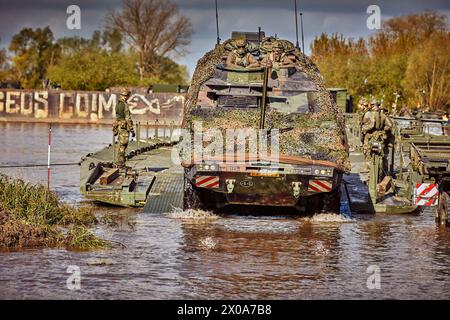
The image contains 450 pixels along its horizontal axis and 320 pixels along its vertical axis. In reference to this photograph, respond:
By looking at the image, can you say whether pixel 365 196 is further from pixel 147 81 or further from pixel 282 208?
pixel 147 81

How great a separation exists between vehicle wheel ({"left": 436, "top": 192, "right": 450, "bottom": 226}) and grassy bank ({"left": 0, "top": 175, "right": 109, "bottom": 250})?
584 cm

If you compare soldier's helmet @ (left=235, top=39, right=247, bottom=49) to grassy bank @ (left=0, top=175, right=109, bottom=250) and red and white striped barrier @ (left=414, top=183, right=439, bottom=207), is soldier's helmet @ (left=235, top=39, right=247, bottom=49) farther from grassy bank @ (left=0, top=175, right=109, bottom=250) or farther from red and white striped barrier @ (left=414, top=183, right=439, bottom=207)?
grassy bank @ (left=0, top=175, right=109, bottom=250)

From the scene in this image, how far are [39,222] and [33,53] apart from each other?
91.9 meters

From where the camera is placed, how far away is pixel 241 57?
22750mm

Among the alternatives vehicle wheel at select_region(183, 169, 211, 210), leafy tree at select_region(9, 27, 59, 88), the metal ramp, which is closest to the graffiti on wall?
leafy tree at select_region(9, 27, 59, 88)

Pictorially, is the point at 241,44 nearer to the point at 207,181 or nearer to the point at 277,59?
the point at 277,59

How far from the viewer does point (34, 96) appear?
6700 centimetres

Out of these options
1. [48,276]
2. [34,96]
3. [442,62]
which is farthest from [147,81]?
[48,276]

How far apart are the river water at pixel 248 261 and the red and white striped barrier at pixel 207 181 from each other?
0.70m

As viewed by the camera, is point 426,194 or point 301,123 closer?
point 426,194

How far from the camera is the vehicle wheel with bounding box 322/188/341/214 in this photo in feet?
67.6

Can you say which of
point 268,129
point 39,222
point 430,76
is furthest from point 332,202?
point 430,76

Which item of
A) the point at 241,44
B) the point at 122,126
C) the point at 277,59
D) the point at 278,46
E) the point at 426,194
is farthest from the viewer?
the point at 122,126

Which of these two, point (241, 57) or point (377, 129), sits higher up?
point (241, 57)
